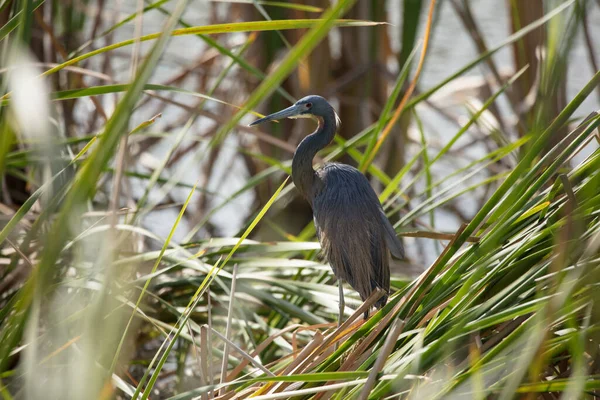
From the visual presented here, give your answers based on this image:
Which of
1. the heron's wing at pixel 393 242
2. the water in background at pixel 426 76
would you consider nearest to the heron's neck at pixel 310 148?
the heron's wing at pixel 393 242

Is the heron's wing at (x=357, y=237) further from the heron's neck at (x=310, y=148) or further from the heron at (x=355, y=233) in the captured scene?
the heron's neck at (x=310, y=148)

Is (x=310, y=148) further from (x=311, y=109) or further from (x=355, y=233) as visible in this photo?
(x=355, y=233)

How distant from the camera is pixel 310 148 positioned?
Answer: 6.22ft

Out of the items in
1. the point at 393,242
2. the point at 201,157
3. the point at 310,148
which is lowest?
the point at 393,242

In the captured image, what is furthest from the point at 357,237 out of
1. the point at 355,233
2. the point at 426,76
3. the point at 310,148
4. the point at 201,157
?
the point at 426,76

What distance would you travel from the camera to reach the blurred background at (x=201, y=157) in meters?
1.04

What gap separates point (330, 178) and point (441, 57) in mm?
3869

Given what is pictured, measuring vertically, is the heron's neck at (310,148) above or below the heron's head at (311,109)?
below

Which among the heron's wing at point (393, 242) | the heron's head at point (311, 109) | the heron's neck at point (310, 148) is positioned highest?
the heron's head at point (311, 109)

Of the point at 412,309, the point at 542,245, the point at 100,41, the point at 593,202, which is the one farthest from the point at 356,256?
the point at 100,41

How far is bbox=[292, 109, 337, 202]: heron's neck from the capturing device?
190cm

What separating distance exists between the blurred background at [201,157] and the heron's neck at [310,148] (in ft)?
0.38

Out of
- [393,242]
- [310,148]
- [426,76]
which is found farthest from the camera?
[426,76]

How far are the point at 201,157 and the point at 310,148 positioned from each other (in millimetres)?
590
